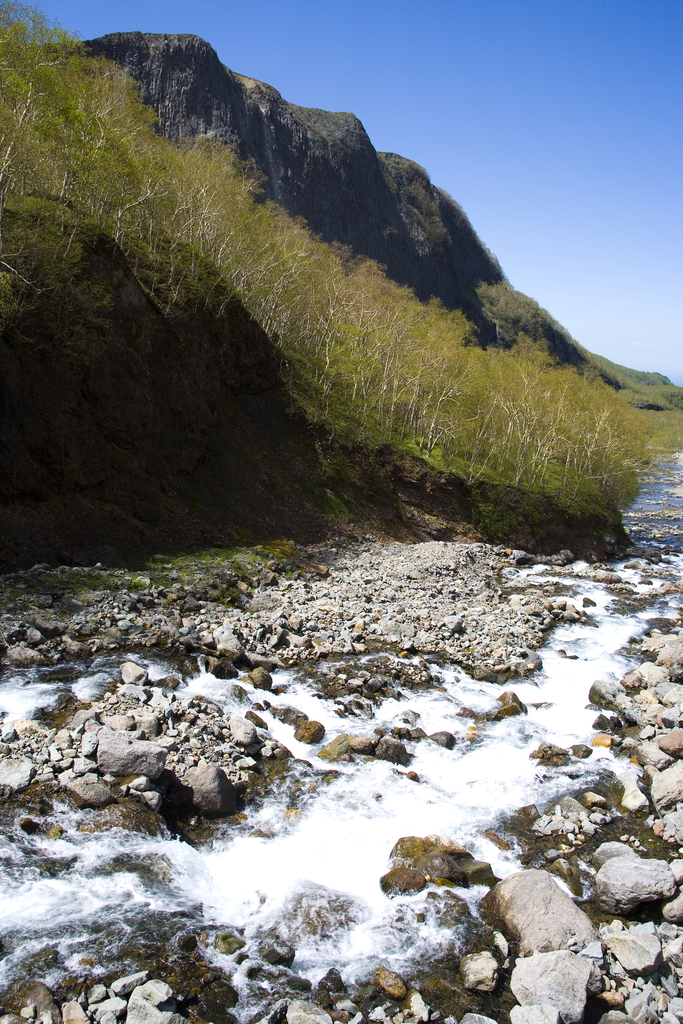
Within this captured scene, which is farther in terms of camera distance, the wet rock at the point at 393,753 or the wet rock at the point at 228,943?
the wet rock at the point at 393,753

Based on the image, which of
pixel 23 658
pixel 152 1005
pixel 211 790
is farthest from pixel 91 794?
pixel 23 658

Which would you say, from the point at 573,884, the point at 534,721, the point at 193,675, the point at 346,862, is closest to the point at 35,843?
the point at 346,862

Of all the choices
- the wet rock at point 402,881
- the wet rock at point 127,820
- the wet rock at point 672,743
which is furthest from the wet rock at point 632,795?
the wet rock at point 127,820

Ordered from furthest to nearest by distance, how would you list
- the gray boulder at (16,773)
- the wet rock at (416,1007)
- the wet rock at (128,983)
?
the gray boulder at (16,773) → the wet rock at (416,1007) → the wet rock at (128,983)

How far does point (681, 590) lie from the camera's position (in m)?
28.3

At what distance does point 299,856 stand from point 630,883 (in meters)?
5.19

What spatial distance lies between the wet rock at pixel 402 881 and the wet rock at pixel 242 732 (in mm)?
3619

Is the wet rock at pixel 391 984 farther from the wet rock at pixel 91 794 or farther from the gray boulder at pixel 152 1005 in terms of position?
the wet rock at pixel 91 794

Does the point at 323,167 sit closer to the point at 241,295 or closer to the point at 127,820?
the point at 241,295

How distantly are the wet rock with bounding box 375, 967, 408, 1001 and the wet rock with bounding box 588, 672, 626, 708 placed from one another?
1005cm

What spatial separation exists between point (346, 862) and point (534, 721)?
6.97 meters

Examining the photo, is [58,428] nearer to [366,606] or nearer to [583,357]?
[366,606]

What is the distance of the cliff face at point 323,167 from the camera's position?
7644 centimetres

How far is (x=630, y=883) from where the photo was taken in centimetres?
886
